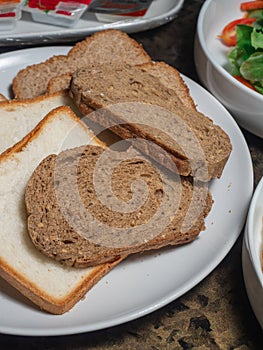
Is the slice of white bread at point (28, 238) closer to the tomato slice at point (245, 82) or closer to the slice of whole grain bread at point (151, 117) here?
the slice of whole grain bread at point (151, 117)

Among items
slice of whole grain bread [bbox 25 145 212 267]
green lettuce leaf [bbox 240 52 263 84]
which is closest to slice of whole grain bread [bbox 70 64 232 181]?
slice of whole grain bread [bbox 25 145 212 267]

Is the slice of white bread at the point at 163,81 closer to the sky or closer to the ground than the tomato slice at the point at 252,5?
closer to the sky

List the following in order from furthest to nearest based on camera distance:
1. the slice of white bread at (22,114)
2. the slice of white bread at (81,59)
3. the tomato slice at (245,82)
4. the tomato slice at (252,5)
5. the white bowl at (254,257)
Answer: the tomato slice at (252,5) < the tomato slice at (245,82) < the slice of white bread at (81,59) < the slice of white bread at (22,114) < the white bowl at (254,257)

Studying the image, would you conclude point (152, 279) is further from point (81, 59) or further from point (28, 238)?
point (81, 59)

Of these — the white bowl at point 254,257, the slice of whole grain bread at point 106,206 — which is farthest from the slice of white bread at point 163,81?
the white bowl at point 254,257

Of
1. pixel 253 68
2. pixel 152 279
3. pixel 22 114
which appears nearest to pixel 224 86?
pixel 253 68

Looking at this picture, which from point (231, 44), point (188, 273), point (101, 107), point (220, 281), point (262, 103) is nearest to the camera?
point (188, 273)

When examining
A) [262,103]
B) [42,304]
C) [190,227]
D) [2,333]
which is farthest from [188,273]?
[262,103]

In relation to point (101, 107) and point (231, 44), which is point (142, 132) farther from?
point (231, 44)
